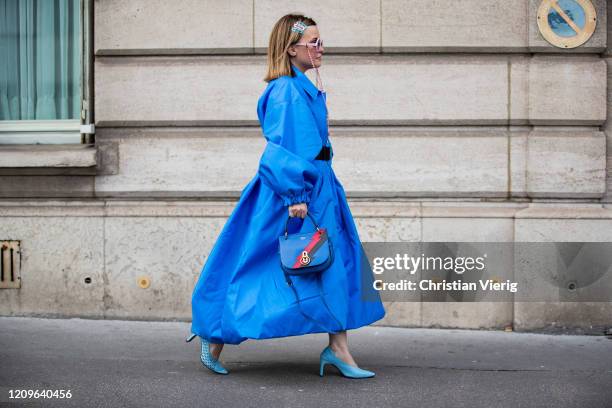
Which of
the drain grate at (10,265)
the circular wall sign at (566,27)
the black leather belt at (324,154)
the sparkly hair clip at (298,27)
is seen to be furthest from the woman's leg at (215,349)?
the circular wall sign at (566,27)

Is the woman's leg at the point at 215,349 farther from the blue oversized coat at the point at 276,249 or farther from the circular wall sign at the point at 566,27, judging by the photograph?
the circular wall sign at the point at 566,27

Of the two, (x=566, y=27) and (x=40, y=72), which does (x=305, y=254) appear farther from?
(x=40, y=72)

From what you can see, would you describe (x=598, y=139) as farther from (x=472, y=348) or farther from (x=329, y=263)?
(x=329, y=263)

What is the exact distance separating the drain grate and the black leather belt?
3.17m

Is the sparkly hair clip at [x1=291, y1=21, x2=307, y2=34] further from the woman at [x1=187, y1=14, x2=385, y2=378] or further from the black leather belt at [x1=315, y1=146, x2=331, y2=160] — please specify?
the black leather belt at [x1=315, y1=146, x2=331, y2=160]

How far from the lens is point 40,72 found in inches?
302

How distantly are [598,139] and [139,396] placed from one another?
3.90 meters

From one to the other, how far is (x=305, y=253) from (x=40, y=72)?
3.87m

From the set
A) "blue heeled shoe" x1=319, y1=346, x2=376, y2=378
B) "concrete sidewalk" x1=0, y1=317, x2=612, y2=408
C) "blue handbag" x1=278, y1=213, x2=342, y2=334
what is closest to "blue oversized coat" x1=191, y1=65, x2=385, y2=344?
"blue handbag" x1=278, y1=213, x2=342, y2=334

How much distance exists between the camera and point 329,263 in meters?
4.75

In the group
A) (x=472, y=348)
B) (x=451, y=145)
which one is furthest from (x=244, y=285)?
(x=451, y=145)

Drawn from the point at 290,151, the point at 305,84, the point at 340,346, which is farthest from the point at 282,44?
the point at 340,346

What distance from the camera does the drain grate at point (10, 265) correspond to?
23.4ft

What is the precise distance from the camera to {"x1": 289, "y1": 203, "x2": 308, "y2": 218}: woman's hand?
4730 millimetres
